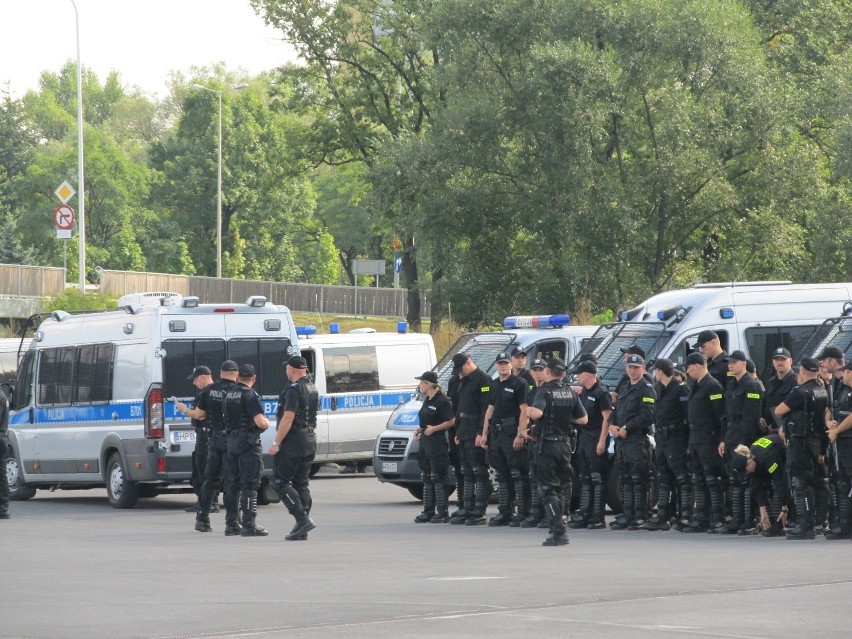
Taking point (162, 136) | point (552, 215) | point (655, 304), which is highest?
point (162, 136)

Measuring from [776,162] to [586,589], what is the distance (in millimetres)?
23144

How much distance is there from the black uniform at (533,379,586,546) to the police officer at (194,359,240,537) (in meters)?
3.24

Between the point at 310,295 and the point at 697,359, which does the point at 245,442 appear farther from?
the point at 310,295

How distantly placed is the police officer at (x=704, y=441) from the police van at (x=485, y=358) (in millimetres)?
4062

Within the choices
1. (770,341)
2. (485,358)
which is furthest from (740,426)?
(485,358)

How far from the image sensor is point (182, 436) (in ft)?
60.7

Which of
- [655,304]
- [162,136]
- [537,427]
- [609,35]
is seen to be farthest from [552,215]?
[162,136]

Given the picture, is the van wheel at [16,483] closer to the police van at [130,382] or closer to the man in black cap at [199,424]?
the police van at [130,382]

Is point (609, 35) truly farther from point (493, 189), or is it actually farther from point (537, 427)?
point (537, 427)

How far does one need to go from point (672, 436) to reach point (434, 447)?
9.16ft

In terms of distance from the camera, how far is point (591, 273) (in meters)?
32.2

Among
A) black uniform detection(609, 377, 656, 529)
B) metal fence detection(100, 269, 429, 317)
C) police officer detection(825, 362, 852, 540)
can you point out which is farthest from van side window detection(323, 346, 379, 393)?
metal fence detection(100, 269, 429, 317)

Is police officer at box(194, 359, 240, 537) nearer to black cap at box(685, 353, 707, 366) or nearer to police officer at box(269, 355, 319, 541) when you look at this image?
police officer at box(269, 355, 319, 541)

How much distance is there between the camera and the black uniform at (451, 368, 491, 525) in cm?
1677
